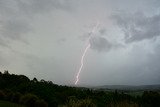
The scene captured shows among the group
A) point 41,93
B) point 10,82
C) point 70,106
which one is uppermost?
point 10,82

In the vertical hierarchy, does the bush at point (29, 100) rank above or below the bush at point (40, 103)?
above

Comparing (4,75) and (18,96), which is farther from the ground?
(4,75)

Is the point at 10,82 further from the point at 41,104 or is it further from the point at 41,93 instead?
the point at 41,104

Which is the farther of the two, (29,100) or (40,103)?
(29,100)

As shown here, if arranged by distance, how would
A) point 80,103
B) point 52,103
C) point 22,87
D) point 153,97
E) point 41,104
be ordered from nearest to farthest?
point 80,103 < point 41,104 < point 52,103 < point 22,87 < point 153,97

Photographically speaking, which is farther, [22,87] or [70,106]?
[22,87]

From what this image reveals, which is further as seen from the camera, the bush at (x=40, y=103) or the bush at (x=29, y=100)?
the bush at (x=29, y=100)

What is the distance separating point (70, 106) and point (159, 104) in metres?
37.3

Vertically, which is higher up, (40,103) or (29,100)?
(29,100)

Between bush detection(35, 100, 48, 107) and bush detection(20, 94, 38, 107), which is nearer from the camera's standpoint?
bush detection(35, 100, 48, 107)

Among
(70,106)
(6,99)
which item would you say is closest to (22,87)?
(6,99)

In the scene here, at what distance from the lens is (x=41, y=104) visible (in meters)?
34.2

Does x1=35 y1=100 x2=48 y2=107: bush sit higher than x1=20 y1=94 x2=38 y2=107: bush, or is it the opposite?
x1=20 y1=94 x2=38 y2=107: bush

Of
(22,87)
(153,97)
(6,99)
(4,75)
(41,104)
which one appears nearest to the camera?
(41,104)
